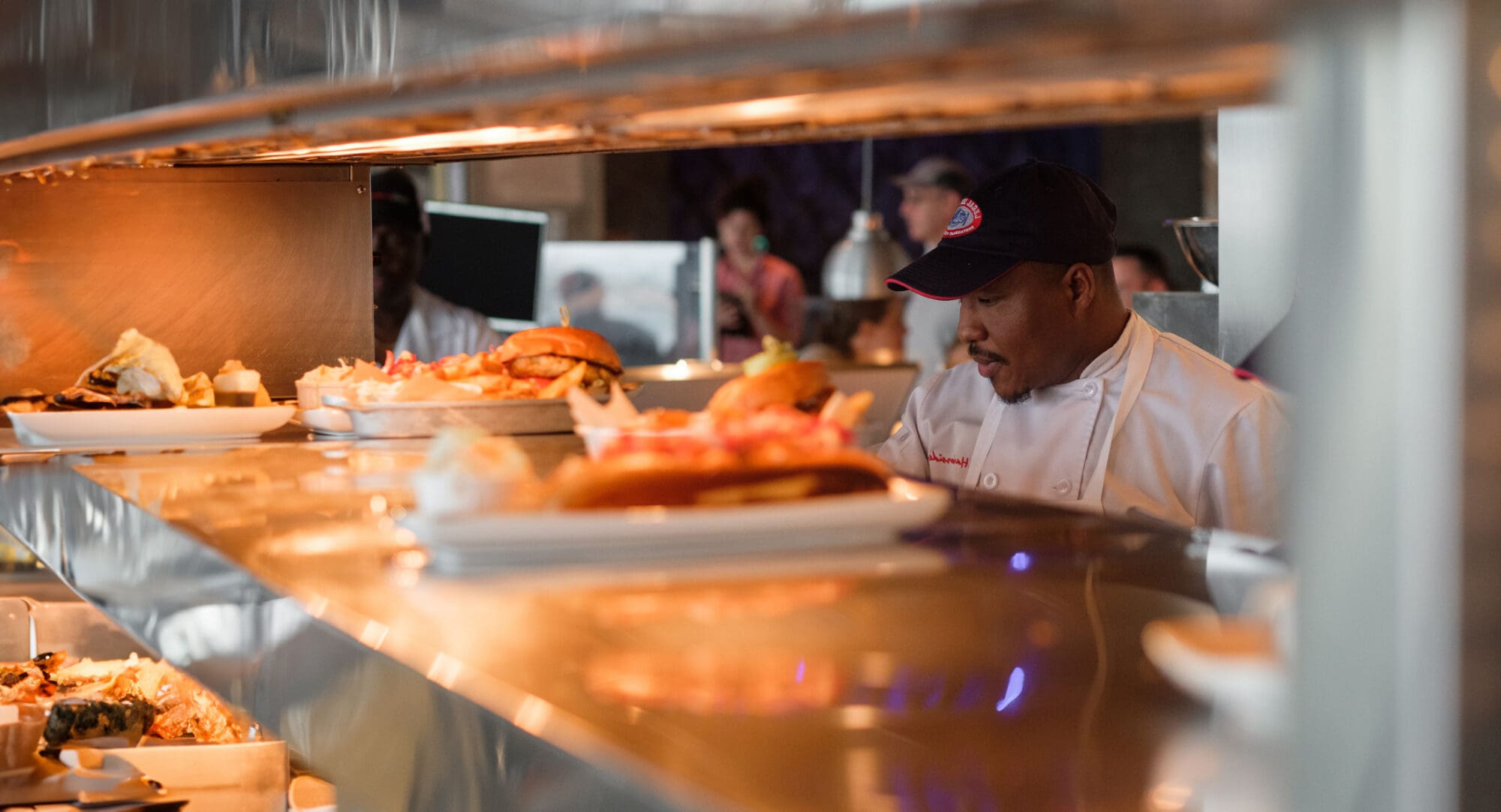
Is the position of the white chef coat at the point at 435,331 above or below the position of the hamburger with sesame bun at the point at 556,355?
above

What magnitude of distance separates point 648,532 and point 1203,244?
9.25 ft

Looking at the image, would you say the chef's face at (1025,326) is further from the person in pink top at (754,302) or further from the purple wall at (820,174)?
the purple wall at (820,174)

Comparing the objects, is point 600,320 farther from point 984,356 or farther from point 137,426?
point 137,426

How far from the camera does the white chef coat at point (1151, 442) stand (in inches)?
92.6

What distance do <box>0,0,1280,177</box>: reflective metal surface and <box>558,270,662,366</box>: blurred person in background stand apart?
7118mm

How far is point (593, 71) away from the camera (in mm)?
868

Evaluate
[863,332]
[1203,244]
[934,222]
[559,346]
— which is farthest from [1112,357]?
[863,332]

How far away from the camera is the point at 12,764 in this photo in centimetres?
170

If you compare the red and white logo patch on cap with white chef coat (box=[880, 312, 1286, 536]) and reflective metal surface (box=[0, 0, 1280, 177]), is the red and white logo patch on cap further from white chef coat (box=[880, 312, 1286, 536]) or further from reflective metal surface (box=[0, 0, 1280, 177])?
reflective metal surface (box=[0, 0, 1280, 177])

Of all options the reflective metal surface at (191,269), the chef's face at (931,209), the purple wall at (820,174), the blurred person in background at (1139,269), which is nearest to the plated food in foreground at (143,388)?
the reflective metal surface at (191,269)

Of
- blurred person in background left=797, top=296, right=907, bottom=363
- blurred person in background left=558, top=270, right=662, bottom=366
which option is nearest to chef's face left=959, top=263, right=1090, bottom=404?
blurred person in background left=797, top=296, right=907, bottom=363

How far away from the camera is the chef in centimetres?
237

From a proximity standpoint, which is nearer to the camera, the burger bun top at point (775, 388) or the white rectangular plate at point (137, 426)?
the burger bun top at point (775, 388)

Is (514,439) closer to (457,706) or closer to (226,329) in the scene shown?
(226,329)
